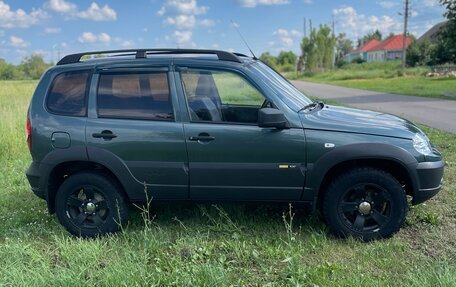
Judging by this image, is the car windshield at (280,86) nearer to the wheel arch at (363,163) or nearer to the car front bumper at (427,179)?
the wheel arch at (363,163)

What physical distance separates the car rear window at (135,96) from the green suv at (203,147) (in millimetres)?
10

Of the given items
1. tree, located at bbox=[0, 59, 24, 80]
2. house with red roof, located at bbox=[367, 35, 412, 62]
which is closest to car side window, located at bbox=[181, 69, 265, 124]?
tree, located at bbox=[0, 59, 24, 80]

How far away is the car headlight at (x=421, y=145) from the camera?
160 inches

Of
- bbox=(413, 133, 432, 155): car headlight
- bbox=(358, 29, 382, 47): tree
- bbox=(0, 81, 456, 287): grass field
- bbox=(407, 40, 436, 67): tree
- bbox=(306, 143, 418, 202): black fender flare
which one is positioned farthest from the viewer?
bbox=(358, 29, 382, 47): tree

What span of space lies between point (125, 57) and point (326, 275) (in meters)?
2.92

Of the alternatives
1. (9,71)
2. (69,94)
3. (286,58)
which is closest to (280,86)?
(69,94)

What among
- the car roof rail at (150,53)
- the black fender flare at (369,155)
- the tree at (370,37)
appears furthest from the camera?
the tree at (370,37)

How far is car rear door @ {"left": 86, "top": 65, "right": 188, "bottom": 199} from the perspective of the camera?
13.9 ft

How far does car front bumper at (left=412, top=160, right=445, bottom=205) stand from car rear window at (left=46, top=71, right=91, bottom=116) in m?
3.26

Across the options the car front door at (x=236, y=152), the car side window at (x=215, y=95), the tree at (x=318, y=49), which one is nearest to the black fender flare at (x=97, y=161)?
the car front door at (x=236, y=152)

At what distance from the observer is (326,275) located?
3451 mm

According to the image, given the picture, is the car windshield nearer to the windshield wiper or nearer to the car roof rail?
the windshield wiper

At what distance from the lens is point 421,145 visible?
4.11 meters

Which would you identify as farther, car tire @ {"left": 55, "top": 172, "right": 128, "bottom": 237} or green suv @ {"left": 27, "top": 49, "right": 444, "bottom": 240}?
car tire @ {"left": 55, "top": 172, "right": 128, "bottom": 237}
